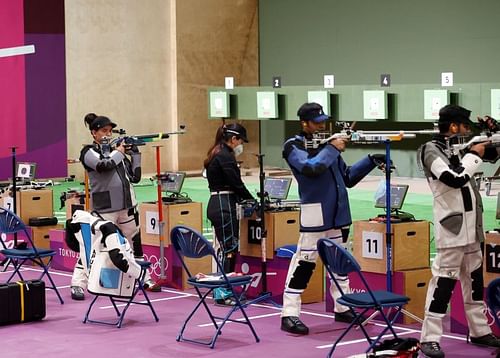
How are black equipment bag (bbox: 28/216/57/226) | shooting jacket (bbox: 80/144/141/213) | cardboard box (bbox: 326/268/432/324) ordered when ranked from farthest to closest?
black equipment bag (bbox: 28/216/57/226) → shooting jacket (bbox: 80/144/141/213) → cardboard box (bbox: 326/268/432/324)

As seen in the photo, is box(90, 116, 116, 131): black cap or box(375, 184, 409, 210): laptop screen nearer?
box(375, 184, 409, 210): laptop screen

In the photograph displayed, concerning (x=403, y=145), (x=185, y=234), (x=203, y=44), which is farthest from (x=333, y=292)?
(x=203, y=44)

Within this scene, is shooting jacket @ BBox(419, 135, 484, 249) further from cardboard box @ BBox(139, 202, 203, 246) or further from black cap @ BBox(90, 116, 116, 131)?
cardboard box @ BBox(139, 202, 203, 246)

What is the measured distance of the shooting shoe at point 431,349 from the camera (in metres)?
7.55

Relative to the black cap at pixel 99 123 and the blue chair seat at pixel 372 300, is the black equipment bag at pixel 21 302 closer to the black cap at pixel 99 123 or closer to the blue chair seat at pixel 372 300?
the black cap at pixel 99 123

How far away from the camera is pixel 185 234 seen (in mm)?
8477

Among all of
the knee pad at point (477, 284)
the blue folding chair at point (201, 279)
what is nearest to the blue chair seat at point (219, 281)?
the blue folding chair at point (201, 279)

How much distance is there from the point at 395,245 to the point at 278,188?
6.33ft

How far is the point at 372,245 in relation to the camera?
29.9ft

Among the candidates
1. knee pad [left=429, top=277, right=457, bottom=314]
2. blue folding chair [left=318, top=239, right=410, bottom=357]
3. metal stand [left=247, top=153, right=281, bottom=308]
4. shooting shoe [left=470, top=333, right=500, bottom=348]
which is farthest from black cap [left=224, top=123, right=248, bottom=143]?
shooting shoe [left=470, top=333, right=500, bottom=348]

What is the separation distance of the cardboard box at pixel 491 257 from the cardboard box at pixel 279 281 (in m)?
2.12

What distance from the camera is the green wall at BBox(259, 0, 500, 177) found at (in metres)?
20.9

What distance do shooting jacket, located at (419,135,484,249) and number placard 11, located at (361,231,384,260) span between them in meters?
1.42

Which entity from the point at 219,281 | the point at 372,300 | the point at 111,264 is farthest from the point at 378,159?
the point at 111,264
